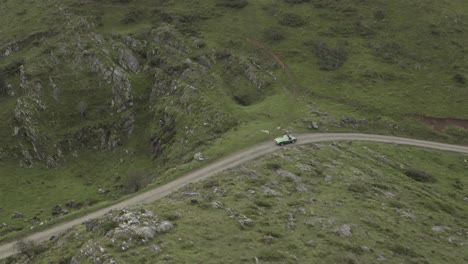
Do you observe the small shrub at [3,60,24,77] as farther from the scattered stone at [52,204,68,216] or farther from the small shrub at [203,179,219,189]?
the small shrub at [203,179,219,189]

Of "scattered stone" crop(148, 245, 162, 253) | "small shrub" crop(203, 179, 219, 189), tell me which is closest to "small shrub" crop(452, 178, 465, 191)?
"small shrub" crop(203, 179, 219, 189)

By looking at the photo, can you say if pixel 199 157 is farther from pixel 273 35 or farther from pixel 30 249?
pixel 273 35

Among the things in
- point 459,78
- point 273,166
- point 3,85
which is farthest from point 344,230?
point 3,85

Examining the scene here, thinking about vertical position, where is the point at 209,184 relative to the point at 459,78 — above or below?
above

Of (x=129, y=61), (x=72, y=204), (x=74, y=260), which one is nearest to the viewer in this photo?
(x=74, y=260)

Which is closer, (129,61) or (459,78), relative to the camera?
(459,78)

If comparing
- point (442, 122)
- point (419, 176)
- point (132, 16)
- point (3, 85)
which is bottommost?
point (442, 122)
